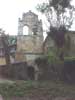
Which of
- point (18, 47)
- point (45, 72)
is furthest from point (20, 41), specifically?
point (45, 72)

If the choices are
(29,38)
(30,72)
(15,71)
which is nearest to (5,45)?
(29,38)

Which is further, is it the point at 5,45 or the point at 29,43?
the point at 29,43

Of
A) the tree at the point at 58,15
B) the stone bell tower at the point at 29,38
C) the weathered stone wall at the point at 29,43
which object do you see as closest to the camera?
the tree at the point at 58,15

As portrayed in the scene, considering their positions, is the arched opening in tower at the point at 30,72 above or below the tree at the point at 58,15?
below

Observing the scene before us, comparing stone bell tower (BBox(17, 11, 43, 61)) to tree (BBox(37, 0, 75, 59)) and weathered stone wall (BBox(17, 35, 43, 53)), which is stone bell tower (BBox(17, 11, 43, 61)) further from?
tree (BBox(37, 0, 75, 59))

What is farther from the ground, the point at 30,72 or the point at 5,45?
the point at 5,45

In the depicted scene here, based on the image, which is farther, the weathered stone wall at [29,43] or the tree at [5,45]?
the weathered stone wall at [29,43]

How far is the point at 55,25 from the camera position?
79.4ft

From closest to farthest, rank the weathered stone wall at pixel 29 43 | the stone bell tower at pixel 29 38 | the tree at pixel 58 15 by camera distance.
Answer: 1. the tree at pixel 58 15
2. the stone bell tower at pixel 29 38
3. the weathered stone wall at pixel 29 43

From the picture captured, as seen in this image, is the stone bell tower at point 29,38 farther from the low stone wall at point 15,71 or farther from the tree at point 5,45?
the low stone wall at point 15,71

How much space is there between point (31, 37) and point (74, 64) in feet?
52.2

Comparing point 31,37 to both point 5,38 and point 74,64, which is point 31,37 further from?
point 74,64

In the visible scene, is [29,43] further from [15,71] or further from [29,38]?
[15,71]

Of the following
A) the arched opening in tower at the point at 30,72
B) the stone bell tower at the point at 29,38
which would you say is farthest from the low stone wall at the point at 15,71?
the stone bell tower at the point at 29,38
